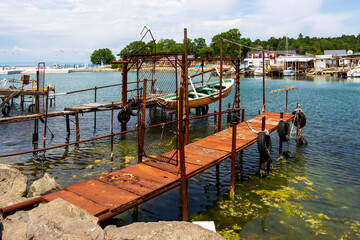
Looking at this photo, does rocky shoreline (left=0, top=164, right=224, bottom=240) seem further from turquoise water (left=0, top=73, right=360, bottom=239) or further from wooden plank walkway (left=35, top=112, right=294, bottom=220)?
turquoise water (left=0, top=73, right=360, bottom=239)

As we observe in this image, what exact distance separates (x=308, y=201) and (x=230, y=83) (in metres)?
19.0

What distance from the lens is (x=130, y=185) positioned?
8.57m

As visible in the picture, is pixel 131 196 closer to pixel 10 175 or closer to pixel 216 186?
pixel 10 175

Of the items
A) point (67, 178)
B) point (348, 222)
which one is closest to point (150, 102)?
point (67, 178)

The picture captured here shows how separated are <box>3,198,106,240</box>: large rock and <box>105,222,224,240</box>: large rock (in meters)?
0.56

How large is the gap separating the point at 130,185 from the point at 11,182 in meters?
3.80

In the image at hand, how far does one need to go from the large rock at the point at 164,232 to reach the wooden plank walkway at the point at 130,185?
0.85m

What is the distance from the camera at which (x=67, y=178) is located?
1267 centimetres

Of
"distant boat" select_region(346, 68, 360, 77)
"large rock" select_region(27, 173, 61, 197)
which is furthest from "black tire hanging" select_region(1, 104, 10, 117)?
"distant boat" select_region(346, 68, 360, 77)

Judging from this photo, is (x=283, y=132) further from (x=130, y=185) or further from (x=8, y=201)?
(x=8, y=201)

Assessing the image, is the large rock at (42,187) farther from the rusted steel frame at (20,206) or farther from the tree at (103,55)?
the tree at (103,55)

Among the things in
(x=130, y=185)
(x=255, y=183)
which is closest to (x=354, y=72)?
(x=255, y=183)

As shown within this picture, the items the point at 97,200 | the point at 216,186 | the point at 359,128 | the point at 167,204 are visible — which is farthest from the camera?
the point at 359,128

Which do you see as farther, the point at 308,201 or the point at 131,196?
the point at 308,201
